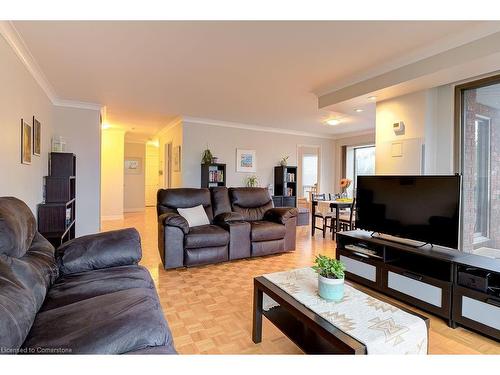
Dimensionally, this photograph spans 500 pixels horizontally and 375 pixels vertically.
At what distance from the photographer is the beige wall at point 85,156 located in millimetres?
4793

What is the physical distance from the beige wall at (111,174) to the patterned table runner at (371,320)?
6443 millimetres

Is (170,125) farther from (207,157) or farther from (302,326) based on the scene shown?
(302,326)

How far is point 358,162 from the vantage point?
7535 millimetres

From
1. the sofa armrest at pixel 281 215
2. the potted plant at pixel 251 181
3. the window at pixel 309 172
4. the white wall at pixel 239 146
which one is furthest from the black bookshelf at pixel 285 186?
the sofa armrest at pixel 281 215

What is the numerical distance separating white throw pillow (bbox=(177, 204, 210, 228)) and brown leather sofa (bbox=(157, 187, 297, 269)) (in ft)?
0.30

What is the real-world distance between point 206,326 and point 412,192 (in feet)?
6.96

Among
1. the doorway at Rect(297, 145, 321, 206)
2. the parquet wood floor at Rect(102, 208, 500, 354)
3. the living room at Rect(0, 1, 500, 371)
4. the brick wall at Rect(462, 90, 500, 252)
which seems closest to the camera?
the living room at Rect(0, 1, 500, 371)

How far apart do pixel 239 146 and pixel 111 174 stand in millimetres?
3385

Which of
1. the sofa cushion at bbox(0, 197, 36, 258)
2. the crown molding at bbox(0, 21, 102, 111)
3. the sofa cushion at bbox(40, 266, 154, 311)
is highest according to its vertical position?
the crown molding at bbox(0, 21, 102, 111)

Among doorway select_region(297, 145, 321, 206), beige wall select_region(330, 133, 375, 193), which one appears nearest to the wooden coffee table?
doorway select_region(297, 145, 321, 206)

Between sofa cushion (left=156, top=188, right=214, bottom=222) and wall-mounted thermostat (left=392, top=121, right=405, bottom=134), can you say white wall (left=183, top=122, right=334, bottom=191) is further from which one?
wall-mounted thermostat (left=392, top=121, right=405, bottom=134)

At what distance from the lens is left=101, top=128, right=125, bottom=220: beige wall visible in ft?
23.1

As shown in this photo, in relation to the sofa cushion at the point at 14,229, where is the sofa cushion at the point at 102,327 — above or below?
below

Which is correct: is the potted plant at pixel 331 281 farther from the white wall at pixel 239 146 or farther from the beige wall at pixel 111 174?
the beige wall at pixel 111 174
